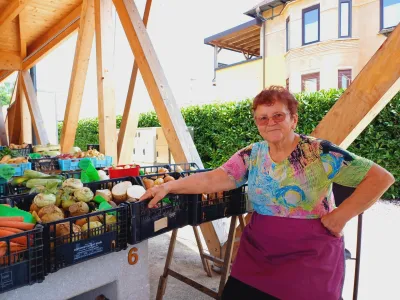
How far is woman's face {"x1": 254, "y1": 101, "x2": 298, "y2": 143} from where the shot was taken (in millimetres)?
1958

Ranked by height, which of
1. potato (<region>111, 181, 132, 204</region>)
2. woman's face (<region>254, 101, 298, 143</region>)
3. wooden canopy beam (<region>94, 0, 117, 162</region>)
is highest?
wooden canopy beam (<region>94, 0, 117, 162</region>)

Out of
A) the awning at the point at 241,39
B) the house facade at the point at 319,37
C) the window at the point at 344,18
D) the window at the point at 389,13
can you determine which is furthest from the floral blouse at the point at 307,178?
the awning at the point at 241,39

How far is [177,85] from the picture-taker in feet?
99.8

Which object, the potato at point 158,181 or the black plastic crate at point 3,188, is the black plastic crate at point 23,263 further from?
the black plastic crate at point 3,188

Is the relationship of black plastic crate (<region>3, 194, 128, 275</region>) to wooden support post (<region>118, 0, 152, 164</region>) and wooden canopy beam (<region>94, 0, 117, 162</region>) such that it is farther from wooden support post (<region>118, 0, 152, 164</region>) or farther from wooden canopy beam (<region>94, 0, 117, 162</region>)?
wooden support post (<region>118, 0, 152, 164</region>)

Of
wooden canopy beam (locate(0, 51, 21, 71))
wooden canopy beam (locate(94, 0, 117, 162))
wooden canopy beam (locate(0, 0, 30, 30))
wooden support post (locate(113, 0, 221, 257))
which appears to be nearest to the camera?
wooden support post (locate(113, 0, 221, 257))

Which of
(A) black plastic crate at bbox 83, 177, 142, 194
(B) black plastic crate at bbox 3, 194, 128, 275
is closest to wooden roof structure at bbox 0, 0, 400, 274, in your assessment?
(A) black plastic crate at bbox 83, 177, 142, 194

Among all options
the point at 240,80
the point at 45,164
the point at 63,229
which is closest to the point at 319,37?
the point at 240,80

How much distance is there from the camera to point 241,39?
1644 centimetres

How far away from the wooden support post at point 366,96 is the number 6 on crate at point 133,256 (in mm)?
1667

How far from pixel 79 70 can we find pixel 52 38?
2.91 meters

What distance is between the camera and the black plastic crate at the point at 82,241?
152cm

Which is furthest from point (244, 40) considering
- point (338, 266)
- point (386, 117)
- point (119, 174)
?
point (338, 266)

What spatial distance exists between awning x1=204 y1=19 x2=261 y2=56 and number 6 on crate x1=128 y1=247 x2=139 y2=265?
1406cm
